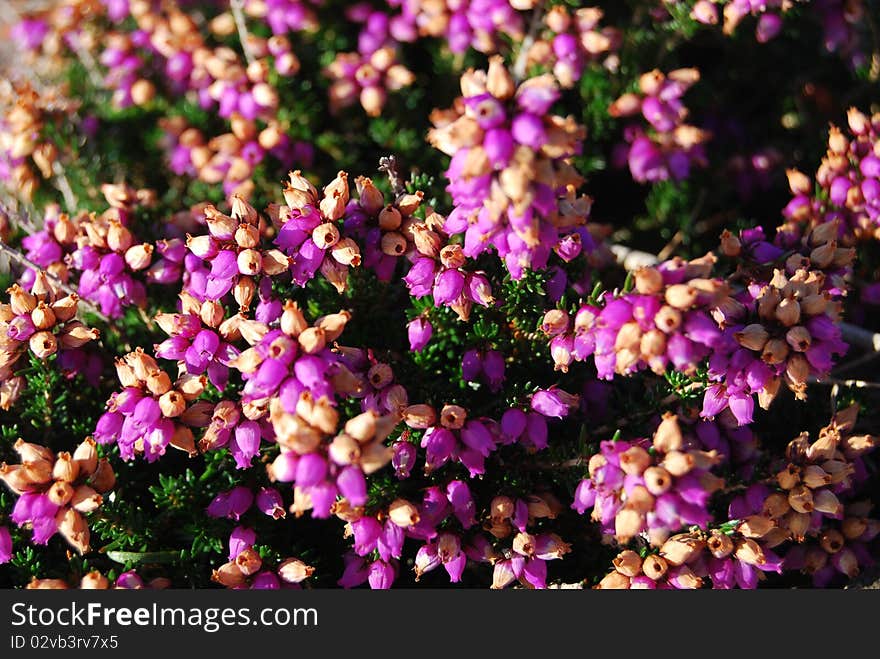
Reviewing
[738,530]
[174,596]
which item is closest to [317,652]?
[174,596]

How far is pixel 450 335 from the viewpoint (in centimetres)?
315

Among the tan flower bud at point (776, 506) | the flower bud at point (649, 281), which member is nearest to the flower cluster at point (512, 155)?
the flower bud at point (649, 281)

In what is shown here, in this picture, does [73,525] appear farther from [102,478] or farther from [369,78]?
[369,78]

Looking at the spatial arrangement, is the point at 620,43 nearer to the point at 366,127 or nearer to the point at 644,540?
the point at 366,127

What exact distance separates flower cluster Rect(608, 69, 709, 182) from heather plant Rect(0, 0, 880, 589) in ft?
0.05

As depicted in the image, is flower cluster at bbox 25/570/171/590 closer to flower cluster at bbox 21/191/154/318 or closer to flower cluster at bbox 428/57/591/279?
flower cluster at bbox 21/191/154/318

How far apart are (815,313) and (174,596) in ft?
7.48

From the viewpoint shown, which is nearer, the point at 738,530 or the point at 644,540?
the point at 738,530

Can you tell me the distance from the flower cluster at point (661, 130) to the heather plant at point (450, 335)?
0.02 metres

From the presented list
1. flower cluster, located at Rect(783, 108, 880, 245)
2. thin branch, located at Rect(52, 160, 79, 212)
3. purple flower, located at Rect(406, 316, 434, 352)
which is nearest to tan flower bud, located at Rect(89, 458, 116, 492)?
purple flower, located at Rect(406, 316, 434, 352)

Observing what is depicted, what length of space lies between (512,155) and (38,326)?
5.78 feet

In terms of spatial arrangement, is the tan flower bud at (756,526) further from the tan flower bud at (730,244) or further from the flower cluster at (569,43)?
the flower cluster at (569,43)

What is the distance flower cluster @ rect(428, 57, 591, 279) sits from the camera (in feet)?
7.13

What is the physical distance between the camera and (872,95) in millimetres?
4430
